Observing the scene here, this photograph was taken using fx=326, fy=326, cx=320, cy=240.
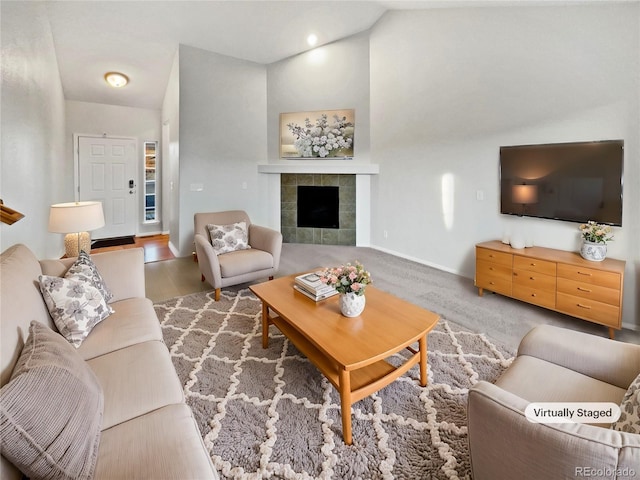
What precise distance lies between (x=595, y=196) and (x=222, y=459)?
3.34 m

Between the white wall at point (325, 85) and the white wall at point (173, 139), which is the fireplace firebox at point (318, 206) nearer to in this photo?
the white wall at point (325, 85)

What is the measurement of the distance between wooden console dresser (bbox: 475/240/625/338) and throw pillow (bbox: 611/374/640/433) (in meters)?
1.84

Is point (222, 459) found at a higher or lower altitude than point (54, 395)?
lower

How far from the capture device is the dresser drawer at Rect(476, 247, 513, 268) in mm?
3097

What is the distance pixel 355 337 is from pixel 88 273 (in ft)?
5.31

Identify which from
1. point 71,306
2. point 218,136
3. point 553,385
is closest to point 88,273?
point 71,306

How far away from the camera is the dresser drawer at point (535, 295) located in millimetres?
2791

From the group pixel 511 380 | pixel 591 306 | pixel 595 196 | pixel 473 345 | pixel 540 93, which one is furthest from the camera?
pixel 540 93

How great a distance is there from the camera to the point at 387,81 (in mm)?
4805

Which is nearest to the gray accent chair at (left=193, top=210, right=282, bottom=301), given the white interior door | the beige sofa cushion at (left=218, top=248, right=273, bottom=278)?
the beige sofa cushion at (left=218, top=248, right=273, bottom=278)

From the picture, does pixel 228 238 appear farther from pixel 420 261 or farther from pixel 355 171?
pixel 420 261

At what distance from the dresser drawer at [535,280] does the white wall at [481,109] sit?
0.50m

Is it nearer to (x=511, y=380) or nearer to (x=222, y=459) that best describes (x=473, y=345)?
(x=511, y=380)

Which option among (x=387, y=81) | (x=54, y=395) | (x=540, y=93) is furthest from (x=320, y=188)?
(x=54, y=395)
